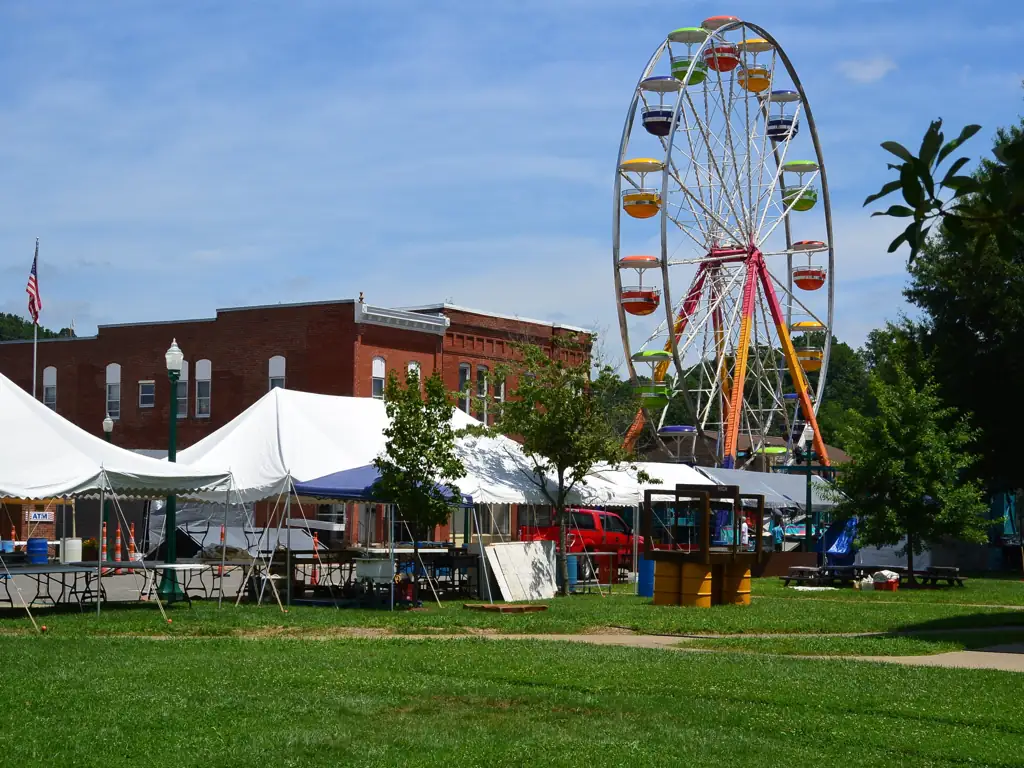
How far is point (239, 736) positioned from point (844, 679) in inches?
241

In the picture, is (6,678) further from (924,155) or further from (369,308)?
(369,308)

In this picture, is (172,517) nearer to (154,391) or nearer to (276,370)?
(276,370)

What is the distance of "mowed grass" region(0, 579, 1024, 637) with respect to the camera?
18.0 m

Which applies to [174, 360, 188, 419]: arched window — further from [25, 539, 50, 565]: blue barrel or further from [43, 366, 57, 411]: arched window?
[25, 539, 50, 565]: blue barrel

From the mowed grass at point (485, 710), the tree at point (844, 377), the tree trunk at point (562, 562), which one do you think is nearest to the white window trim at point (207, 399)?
the tree trunk at point (562, 562)

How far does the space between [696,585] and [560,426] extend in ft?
16.4

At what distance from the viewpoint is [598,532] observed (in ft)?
112

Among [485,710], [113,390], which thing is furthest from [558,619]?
[113,390]

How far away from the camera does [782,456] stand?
6225 centimetres

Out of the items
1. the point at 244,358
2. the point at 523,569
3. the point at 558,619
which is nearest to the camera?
the point at 558,619

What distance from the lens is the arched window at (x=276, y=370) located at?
4975 centimetres

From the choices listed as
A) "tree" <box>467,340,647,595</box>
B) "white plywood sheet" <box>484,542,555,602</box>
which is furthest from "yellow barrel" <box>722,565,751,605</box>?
"tree" <box>467,340,647,595</box>

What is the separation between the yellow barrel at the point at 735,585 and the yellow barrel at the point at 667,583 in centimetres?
94

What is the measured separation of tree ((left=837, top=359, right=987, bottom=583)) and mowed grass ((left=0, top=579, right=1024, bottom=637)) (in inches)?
282
